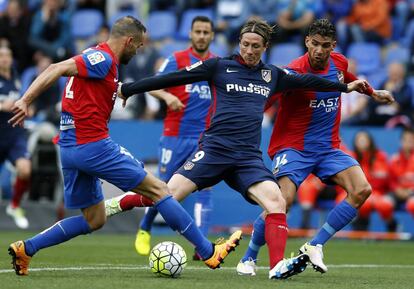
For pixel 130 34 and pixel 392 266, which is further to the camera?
pixel 392 266

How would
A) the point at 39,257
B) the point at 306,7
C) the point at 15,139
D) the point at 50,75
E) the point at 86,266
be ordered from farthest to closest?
the point at 306,7 < the point at 15,139 < the point at 39,257 < the point at 86,266 < the point at 50,75

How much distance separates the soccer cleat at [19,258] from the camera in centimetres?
940

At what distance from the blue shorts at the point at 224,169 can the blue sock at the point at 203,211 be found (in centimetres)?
279

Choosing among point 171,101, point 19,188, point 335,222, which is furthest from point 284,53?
point 335,222

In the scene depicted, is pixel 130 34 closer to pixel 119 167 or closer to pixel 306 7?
pixel 119 167

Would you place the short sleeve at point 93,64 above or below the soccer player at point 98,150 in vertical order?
above

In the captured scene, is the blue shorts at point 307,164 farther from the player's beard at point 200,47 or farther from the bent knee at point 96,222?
the player's beard at point 200,47

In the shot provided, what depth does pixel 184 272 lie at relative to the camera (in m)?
10.4

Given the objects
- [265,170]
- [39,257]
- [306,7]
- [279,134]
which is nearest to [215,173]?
[265,170]

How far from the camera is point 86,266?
35.7 ft

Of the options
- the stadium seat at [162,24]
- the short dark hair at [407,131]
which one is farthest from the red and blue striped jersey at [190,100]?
the stadium seat at [162,24]

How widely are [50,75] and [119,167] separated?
1062mm

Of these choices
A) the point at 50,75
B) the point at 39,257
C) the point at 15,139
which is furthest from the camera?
the point at 15,139

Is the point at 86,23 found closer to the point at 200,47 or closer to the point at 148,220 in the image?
the point at 200,47
